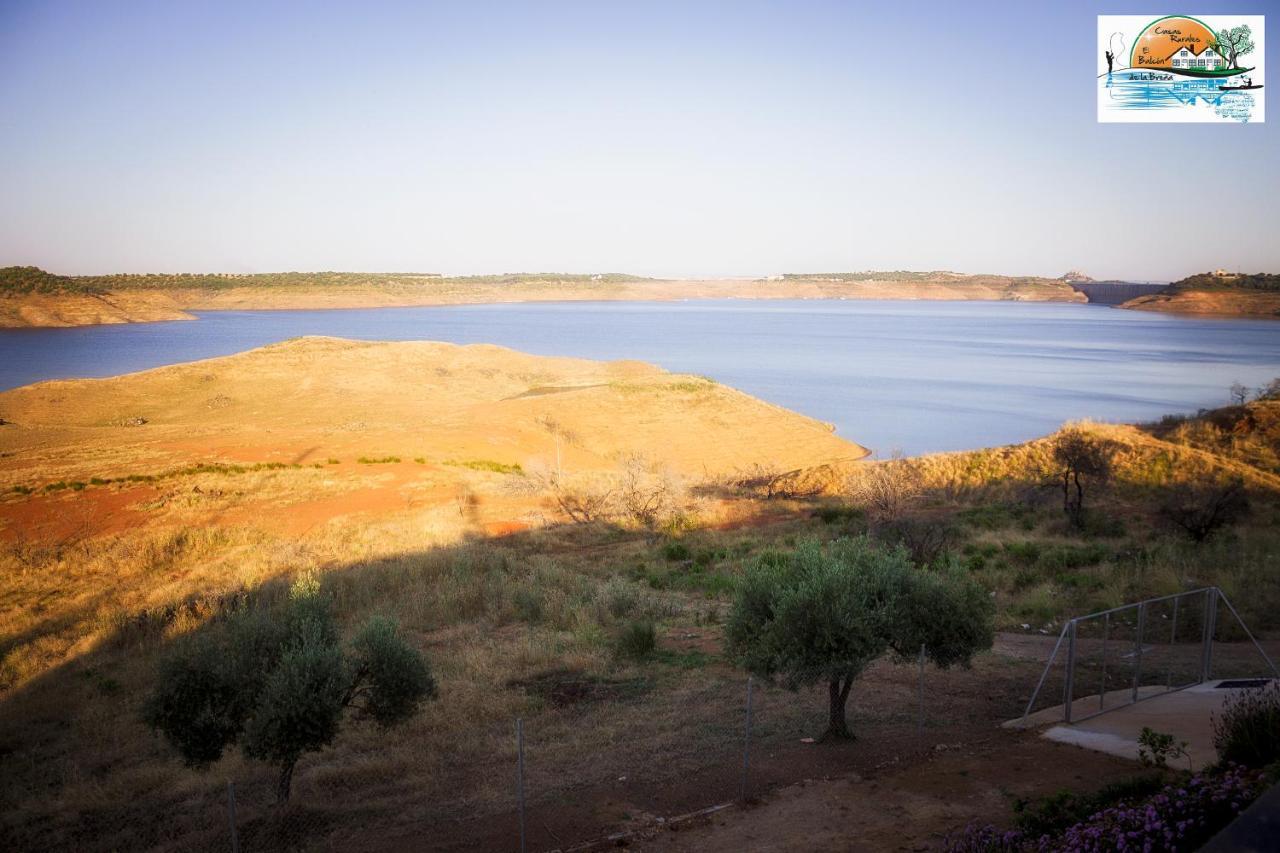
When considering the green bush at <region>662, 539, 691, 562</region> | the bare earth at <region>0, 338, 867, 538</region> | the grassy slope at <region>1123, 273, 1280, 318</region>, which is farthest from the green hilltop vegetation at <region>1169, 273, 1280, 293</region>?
the green bush at <region>662, 539, 691, 562</region>

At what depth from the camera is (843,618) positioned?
9664 mm

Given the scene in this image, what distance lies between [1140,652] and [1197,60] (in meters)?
27.1

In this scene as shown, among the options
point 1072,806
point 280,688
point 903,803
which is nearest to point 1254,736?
point 1072,806

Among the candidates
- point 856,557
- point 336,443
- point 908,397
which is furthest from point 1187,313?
point 856,557

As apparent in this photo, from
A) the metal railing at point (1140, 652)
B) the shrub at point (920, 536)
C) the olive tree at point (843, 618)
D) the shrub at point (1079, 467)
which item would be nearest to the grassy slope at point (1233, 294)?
the shrub at point (1079, 467)

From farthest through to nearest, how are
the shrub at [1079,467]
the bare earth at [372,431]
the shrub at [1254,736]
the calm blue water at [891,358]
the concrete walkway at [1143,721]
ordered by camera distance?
the calm blue water at [891,358]
the bare earth at [372,431]
the shrub at [1079,467]
the concrete walkway at [1143,721]
the shrub at [1254,736]

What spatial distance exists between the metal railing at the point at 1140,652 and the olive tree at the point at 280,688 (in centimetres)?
794

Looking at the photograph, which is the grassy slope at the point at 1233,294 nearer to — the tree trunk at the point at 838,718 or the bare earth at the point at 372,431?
the bare earth at the point at 372,431

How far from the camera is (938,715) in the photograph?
1145 centimetres

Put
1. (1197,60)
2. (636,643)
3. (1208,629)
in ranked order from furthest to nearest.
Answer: (1197,60), (636,643), (1208,629)

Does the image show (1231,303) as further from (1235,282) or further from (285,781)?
(285,781)

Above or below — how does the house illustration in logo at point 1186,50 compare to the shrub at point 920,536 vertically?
above

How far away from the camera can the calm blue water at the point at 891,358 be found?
64625mm

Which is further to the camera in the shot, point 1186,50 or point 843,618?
point 1186,50
